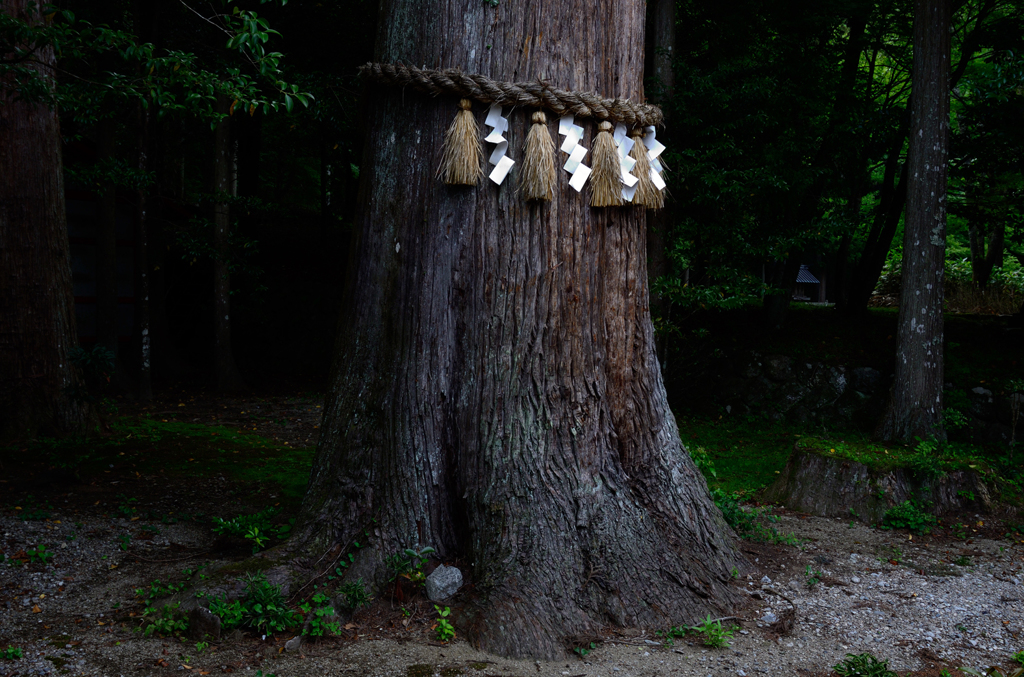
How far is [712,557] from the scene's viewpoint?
128 inches

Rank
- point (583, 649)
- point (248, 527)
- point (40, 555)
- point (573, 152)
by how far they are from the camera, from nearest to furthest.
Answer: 1. point (583, 649)
2. point (573, 152)
3. point (40, 555)
4. point (248, 527)

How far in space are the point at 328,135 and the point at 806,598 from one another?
11.9m

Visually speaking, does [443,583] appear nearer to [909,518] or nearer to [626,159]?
[626,159]

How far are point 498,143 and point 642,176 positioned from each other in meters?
0.70

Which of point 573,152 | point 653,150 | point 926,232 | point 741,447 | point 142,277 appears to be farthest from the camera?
point 142,277

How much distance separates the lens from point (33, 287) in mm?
5871

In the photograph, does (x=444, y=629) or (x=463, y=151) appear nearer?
(x=444, y=629)

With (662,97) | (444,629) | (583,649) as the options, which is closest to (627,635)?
(583,649)

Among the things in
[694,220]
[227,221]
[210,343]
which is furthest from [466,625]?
[210,343]

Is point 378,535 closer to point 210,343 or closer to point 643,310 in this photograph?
point 643,310

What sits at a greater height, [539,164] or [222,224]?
[222,224]

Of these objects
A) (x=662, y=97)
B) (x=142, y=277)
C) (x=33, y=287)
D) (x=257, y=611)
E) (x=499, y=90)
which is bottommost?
(x=257, y=611)

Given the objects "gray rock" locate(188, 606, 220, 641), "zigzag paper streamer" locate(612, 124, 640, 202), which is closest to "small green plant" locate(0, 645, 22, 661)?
"gray rock" locate(188, 606, 220, 641)

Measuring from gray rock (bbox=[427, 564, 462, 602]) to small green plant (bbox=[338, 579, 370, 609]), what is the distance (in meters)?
0.27
